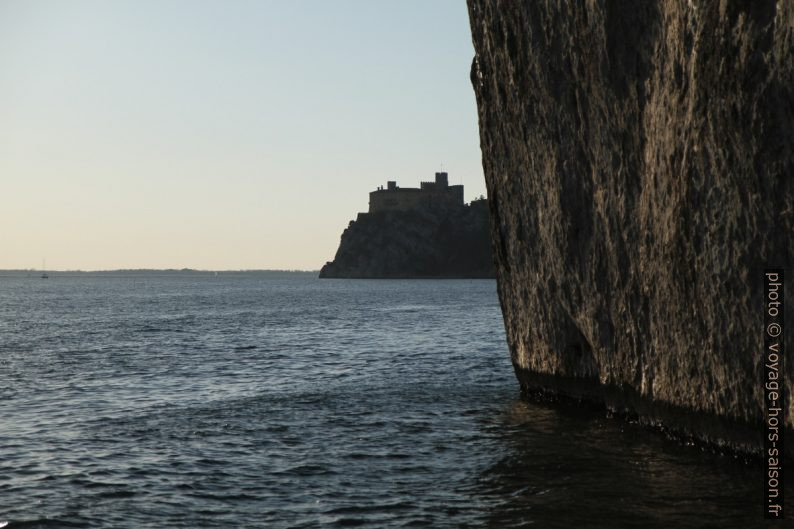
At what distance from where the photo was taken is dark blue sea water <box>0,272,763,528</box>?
48.1ft

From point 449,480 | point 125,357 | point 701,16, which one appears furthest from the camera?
point 125,357

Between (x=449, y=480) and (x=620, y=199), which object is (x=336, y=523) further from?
(x=620, y=199)

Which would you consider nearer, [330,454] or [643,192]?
[643,192]

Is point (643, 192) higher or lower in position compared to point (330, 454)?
A: higher

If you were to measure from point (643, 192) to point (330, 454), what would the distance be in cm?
893

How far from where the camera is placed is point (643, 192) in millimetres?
18562

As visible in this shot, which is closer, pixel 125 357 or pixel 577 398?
pixel 577 398

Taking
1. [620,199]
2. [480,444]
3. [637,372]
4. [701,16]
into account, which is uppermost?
[701,16]

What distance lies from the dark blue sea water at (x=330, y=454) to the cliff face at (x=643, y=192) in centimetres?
183

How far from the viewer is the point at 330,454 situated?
19.4 meters

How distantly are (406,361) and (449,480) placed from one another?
22.4m

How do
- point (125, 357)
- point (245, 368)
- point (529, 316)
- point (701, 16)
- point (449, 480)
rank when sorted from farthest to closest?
1. point (125, 357)
2. point (245, 368)
3. point (529, 316)
4. point (449, 480)
5. point (701, 16)

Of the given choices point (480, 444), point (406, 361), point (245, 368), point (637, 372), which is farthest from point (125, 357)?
point (637, 372)

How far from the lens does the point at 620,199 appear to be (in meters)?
19.6
